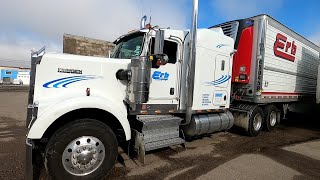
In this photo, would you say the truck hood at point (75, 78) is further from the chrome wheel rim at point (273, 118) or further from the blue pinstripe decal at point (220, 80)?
the chrome wheel rim at point (273, 118)

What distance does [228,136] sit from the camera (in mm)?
7793

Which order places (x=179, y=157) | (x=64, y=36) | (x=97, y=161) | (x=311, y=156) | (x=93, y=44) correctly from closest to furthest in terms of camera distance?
(x=97, y=161) < (x=179, y=157) < (x=311, y=156) < (x=64, y=36) < (x=93, y=44)

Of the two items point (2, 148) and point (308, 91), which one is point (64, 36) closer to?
point (2, 148)

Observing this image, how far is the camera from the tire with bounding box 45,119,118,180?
3770 mm

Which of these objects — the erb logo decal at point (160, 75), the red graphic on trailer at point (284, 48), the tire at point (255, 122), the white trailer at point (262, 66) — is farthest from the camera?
the red graphic on trailer at point (284, 48)

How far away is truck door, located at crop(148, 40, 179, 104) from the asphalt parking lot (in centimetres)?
128

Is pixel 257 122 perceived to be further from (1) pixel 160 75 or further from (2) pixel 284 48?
(1) pixel 160 75

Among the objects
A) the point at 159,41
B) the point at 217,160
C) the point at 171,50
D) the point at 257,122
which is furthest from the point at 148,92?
the point at 257,122

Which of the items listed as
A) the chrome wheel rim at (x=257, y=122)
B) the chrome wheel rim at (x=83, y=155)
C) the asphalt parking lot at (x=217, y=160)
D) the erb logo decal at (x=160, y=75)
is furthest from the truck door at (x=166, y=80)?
the chrome wheel rim at (x=257, y=122)

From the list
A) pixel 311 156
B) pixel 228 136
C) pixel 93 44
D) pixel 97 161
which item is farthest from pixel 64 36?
pixel 311 156

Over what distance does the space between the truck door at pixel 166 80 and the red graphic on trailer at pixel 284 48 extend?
162 inches

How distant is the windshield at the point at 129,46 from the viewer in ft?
16.8

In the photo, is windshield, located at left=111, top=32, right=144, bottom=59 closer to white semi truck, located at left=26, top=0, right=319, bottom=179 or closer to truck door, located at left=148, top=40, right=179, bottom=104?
white semi truck, located at left=26, top=0, right=319, bottom=179

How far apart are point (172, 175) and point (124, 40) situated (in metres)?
3.11
